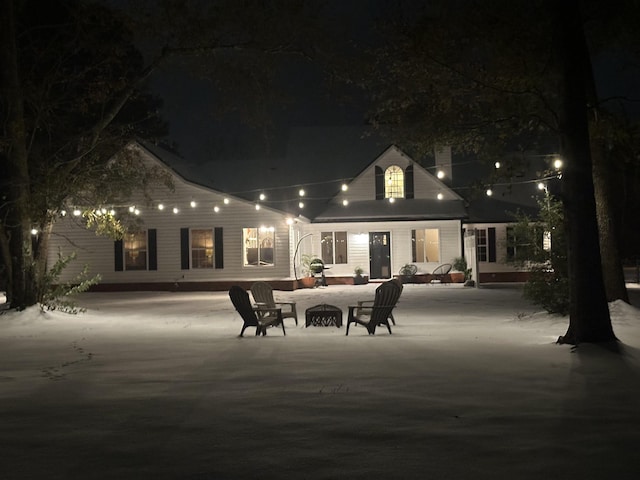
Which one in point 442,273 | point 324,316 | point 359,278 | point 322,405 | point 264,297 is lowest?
point 322,405

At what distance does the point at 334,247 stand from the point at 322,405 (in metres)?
24.2

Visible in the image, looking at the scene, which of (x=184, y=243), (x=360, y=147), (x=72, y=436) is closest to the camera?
(x=72, y=436)

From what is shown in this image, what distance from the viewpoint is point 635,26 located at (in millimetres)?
12219

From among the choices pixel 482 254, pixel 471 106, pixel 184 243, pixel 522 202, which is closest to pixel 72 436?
pixel 471 106

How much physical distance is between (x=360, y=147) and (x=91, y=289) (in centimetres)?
1492

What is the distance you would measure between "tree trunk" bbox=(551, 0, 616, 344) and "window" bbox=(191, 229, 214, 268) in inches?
788

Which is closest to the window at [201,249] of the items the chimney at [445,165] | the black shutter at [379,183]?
the black shutter at [379,183]

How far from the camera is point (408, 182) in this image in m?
31.4

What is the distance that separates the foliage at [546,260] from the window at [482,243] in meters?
16.8

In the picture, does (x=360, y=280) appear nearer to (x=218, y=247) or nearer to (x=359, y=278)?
(x=359, y=278)

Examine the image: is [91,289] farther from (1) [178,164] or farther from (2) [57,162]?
(2) [57,162]

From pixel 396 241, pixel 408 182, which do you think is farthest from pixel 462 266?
pixel 408 182

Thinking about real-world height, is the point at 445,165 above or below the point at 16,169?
above

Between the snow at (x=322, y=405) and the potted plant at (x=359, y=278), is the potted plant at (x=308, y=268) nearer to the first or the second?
the potted plant at (x=359, y=278)
